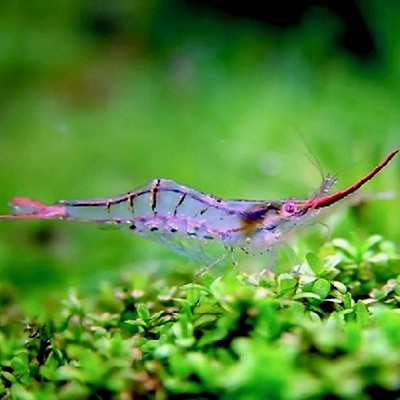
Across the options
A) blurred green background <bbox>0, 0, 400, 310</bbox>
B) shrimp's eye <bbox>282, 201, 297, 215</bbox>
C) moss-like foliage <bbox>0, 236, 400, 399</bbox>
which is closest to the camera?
moss-like foliage <bbox>0, 236, 400, 399</bbox>

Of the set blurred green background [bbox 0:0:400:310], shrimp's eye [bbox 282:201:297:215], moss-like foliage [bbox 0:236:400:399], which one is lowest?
moss-like foliage [bbox 0:236:400:399]

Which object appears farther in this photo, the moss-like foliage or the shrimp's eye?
the shrimp's eye

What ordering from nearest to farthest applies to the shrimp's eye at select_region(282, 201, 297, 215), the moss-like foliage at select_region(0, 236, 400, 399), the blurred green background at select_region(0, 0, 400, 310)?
the moss-like foliage at select_region(0, 236, 400, 399) < the shrimp's eye at select_region(282, 201, 297, 215) < the blurred green background at select_region(0, 0, 400, 310)

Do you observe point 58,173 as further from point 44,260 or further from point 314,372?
point 314,372

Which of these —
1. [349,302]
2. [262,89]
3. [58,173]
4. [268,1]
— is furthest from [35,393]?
[268,1]

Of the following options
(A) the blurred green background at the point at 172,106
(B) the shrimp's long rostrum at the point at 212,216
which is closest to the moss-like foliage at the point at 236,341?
(B) the shrimp's long rostrum at the point at 212,216

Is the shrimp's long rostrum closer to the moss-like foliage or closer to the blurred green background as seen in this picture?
the moss-like foliage

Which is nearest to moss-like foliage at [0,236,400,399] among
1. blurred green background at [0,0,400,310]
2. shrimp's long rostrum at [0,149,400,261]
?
shrimp's long rostrum at [0,149,400,261]
